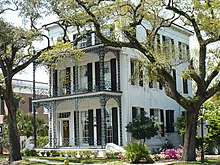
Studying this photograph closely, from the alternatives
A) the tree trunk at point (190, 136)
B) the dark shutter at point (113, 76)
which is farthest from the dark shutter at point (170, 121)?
the tree trunk at point (190, 136)

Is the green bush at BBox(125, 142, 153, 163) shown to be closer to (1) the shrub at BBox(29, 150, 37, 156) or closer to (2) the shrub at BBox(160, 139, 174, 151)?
(2) the shrub at BBox(160, 139, 174, 151)

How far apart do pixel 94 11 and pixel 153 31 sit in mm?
3800

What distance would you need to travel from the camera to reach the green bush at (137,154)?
2245cm

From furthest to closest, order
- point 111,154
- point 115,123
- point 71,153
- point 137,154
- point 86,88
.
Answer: point 86,88 → point 115,123 → point 71,153 → point 111,154 → point 137,154

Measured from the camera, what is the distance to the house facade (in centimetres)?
2933

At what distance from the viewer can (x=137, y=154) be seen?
73.8 feet

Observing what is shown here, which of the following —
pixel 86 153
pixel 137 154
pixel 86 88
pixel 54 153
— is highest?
pixel 86 88

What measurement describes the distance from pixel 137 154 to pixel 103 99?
6.76m

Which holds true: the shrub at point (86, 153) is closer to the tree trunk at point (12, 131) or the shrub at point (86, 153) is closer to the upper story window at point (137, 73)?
the tree trunk at point (12, 131)

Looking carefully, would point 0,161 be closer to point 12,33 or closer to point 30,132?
point 12,33

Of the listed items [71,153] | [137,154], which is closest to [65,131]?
[71,153]

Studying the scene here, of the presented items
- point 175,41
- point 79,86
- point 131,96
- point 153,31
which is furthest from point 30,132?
point 153,31

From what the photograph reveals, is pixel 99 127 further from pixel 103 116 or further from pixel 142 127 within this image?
pixel 142 127

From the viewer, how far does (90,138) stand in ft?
103
